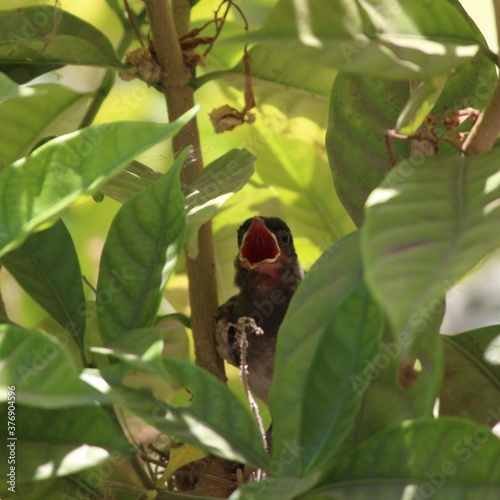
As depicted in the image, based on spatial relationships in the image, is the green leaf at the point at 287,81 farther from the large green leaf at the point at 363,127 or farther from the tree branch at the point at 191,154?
the large green leaf at the point at 363,127

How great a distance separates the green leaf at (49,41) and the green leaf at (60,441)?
58 cm

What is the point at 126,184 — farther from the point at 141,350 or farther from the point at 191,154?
the point at 141,350

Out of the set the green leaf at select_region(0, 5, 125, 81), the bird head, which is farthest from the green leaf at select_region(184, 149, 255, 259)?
the bird head

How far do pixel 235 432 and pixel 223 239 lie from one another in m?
0.82

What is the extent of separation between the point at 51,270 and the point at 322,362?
0.39 meters

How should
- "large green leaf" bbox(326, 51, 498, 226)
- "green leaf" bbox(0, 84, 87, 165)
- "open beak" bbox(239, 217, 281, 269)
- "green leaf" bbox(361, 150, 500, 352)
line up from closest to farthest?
"green leaf" bbox(361, 150, 500, 352), "large green leaf" bbox(326, 51, 498, 226), "green leaf" bbox(0, 84, 87, 165), "open beak" bbox(239, 217, 281, 269)

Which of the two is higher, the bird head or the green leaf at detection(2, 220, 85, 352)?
the green leaf at detection(2, 220, 85, 352)

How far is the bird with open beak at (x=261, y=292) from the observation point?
5.40ft

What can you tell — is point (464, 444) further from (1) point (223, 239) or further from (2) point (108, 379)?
(1) point (223, 239)

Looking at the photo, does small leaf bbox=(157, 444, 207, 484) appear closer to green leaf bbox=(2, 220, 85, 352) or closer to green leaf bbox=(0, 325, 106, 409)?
green leaf bbox=(2, 220, 85, 352)

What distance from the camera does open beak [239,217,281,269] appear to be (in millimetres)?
1783

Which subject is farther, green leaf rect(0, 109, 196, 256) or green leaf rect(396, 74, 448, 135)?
green leaf rect(396, 74, 448, 135)

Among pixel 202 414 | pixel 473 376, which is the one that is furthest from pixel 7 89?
pixel 473 376

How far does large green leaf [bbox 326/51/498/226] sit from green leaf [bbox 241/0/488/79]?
0.76ft
